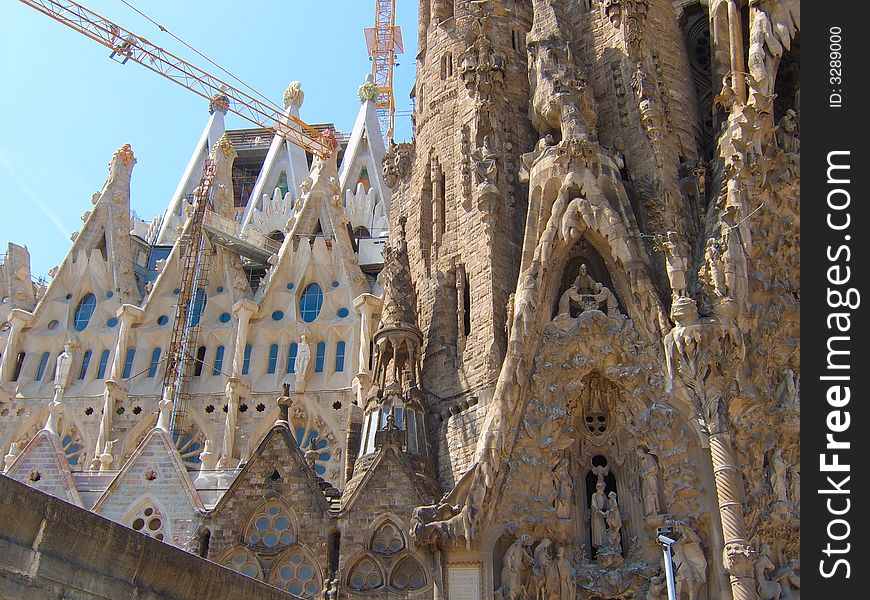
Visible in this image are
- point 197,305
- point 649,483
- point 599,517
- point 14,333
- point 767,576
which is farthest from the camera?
point 197,305

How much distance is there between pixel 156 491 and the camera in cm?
2184

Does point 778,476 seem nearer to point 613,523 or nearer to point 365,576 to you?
point 613,523

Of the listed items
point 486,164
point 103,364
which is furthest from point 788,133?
point 103,364

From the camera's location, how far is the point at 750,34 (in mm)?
22422

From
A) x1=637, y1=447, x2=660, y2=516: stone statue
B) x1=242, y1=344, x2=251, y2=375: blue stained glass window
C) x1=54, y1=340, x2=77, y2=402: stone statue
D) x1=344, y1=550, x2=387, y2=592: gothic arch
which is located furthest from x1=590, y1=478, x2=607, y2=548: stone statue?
x1=54, y1=340, x2=77, y2=402: stone statue

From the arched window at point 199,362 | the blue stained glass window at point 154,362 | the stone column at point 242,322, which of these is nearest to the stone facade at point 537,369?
the stone column at point 242,322

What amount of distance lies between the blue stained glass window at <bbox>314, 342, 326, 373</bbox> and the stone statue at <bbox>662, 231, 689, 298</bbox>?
40.7 feet

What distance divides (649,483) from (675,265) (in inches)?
171

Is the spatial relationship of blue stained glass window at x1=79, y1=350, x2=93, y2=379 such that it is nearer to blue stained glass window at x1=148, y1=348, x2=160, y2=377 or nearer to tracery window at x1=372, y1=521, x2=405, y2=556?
blue stained glass window at x1=148, y1=348, x2=160, y2=377

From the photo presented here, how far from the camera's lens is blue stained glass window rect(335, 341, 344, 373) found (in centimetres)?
2853

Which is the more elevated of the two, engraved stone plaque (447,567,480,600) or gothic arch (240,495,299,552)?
gothic arch (240,495,299,552)

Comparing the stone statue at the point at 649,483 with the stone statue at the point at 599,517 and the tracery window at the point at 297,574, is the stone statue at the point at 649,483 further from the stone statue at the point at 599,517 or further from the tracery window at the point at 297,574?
the tracery window at the point at 297,574

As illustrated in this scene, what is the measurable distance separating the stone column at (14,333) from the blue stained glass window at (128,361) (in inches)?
143
